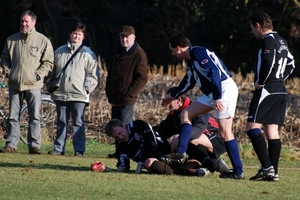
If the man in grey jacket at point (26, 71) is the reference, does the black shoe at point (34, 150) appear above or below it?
below

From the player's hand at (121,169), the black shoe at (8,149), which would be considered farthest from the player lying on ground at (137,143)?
the black shoe at (8,149)

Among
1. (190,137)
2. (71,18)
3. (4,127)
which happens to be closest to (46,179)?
(190,137)

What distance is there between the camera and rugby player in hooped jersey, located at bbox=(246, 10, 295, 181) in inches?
415

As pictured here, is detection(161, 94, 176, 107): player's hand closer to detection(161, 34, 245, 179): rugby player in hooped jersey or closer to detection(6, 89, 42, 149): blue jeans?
detection(161, 34, 245, 179): rugby player in hooped jersey

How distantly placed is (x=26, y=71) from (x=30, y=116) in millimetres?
735

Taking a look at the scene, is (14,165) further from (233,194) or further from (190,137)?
(233,194)

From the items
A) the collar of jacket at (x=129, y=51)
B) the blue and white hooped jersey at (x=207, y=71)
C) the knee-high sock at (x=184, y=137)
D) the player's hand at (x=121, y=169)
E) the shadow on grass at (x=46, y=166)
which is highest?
the collar of jacket at (x=129, y=51)

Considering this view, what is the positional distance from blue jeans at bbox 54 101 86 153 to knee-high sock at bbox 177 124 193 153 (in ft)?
12.3

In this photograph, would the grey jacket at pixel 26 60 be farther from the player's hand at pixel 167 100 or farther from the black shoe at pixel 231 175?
the black shoe at pixel 231 175

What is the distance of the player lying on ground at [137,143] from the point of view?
1101 cm

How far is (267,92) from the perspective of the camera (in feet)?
34.8

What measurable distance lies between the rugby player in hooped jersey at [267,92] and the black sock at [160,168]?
1.01 m

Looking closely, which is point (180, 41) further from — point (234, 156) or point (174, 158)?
point (234, 156)

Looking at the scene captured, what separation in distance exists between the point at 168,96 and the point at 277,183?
1.72 meters
